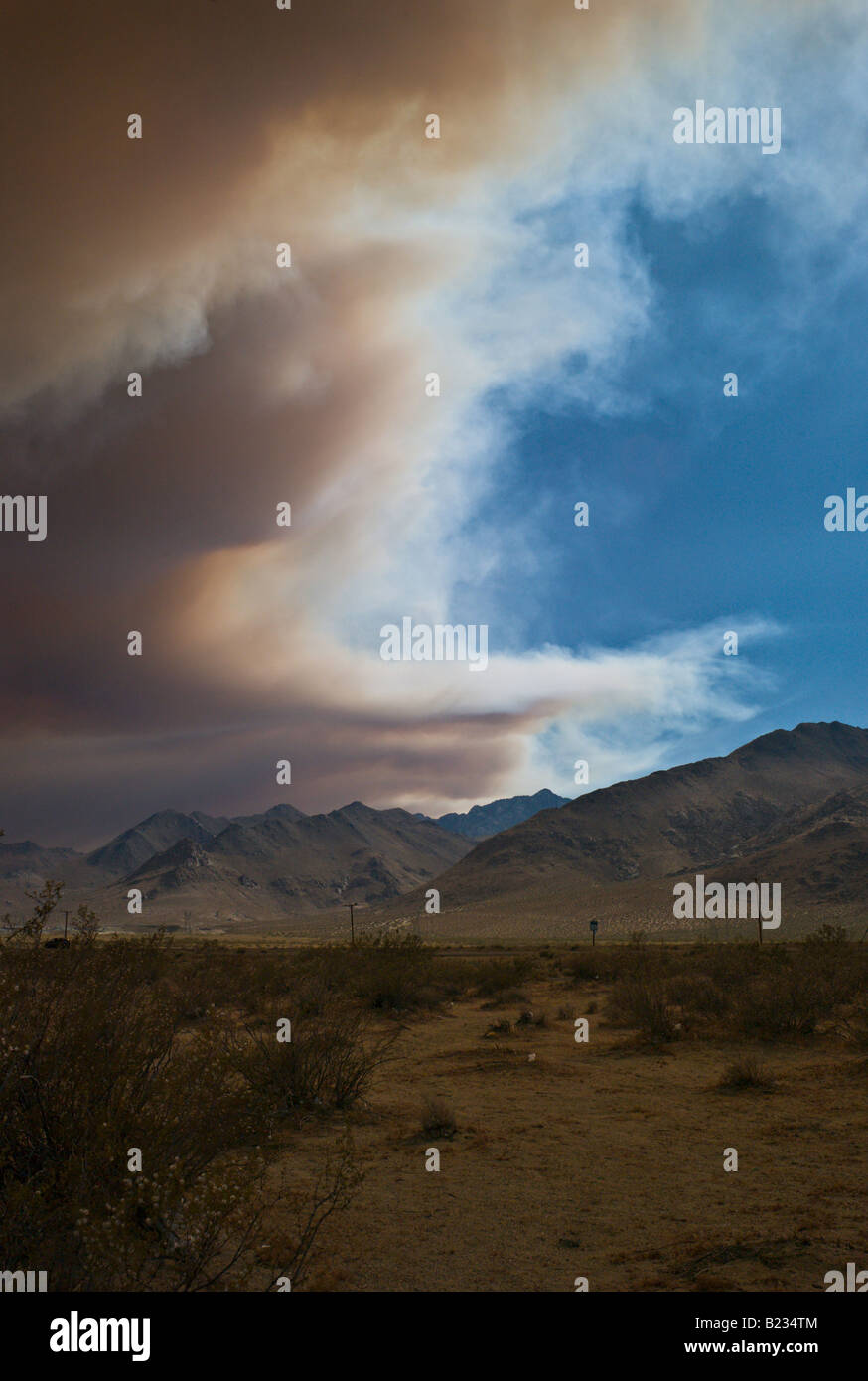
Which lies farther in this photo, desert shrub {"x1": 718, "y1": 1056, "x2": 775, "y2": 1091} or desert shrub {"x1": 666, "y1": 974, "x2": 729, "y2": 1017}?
desert shrub {"x1": 666, "y1": 974, "x2": 729, "y2": 1017}

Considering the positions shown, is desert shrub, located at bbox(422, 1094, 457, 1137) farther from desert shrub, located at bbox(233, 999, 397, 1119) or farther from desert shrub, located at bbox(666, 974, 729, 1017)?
desert shrub, located at bbox(666, 974, 729, 1017)

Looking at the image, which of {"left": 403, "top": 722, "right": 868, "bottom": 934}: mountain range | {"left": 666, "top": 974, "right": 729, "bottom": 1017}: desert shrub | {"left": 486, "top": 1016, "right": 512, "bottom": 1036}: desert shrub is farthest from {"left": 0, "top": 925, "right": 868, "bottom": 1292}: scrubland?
{"left": 403, "top": 722, "right": 868, "bottom": 934}: mountain range

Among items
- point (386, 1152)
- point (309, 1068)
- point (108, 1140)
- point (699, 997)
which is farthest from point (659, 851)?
point (108, 1140)

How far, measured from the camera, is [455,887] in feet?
541

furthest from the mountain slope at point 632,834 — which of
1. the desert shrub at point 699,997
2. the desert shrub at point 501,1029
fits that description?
the desert shrub at point 501,1029

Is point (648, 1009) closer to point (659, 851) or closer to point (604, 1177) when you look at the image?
point (604, 1177)

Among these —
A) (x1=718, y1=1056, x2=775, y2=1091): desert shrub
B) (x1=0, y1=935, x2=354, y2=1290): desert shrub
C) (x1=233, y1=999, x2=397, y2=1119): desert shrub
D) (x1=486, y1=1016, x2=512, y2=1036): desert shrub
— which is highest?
(x1=0, y1=935, x2=354, y2=1290): desert shrub

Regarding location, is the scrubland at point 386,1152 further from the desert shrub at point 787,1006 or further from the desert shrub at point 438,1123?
the desert shrub at point 787,1006

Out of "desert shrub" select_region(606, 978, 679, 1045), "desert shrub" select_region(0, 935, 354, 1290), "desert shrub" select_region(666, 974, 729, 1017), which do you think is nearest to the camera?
"desert shrub" select_region(0, 935, 354, 1290)

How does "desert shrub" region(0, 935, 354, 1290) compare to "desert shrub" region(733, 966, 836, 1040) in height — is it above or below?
above

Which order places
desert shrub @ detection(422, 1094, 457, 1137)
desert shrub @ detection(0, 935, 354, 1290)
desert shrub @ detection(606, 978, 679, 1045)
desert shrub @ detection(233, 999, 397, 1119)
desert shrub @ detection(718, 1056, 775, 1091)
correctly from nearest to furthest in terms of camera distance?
desert shrub @ detection(0, 935, 354, 1290), desert shrub @ detection(422, 1094, 457, 1137), desert shrub @ detection(233, 999, 397, 1119), desert shrub @ detection(718, 1056, 775, 1091), desert shrub @ detection(606, 978, 679, 1045)
